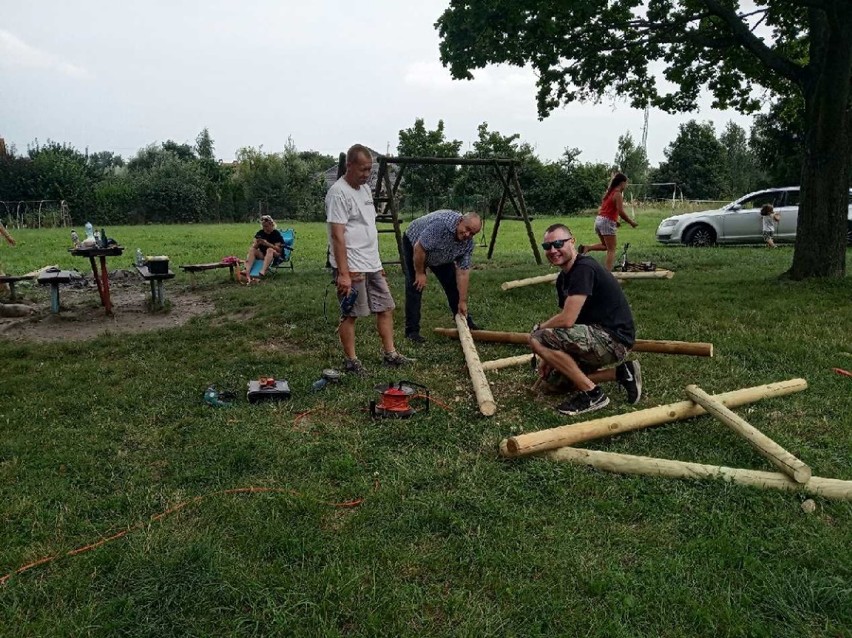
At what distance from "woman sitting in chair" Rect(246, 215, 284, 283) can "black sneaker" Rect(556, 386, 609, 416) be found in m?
7.30

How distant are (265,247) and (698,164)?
1621 inches

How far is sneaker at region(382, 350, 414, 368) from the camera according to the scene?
18.8 ft

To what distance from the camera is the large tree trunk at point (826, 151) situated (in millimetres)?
8094

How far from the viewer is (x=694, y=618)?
2.38 metres

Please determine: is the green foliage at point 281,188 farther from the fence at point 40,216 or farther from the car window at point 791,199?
the car window at point 791,199

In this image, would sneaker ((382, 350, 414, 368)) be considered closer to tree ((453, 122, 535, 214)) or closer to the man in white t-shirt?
the man in white t-shirt

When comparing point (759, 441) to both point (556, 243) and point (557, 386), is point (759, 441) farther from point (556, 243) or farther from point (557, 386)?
point (556, 243)

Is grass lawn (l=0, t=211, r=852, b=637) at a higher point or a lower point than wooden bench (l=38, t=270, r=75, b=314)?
lower

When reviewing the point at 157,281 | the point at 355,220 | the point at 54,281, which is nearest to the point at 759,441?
the point at 355,220

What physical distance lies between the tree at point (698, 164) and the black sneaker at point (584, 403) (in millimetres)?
43650

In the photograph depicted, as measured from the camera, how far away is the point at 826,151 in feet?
27.9

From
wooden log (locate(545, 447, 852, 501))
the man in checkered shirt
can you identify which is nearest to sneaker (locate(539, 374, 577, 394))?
wooden log (locate(545, 447, 852, 501))

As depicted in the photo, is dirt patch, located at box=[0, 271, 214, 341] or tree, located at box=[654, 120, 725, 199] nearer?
dirt patch, located at box=[0, 271, 214, 341]

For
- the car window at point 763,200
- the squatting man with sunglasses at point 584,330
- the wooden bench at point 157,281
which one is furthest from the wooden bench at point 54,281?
the car window at point 763,200
